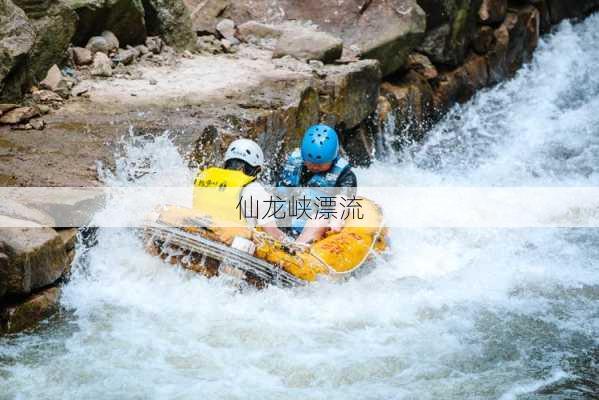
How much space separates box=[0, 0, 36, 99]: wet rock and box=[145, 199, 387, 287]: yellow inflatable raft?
2.45 metres

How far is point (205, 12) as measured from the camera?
400 inches

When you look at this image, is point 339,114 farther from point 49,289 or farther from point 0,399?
point 0,399

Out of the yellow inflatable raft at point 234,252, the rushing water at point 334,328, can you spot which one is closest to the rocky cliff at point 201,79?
the rushing water at point 334,328

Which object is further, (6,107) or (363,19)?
(363,19)

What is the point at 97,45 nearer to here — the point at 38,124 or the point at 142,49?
the point at 142,49

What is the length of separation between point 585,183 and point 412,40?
109 inches

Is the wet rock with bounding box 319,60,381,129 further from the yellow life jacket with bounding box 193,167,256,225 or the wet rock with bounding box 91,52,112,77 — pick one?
the yellow life jacket with bounding box 193,167,256,225

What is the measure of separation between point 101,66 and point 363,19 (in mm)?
3489

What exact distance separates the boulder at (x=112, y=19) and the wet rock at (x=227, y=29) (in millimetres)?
1111

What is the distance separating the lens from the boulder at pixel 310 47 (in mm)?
9266

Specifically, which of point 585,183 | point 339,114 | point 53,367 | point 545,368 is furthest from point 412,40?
point 53,367

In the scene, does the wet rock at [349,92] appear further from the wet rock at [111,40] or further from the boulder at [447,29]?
the wet rock at [111,40]

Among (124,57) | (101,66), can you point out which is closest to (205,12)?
(124,57)

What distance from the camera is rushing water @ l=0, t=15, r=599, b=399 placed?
4742 mm
